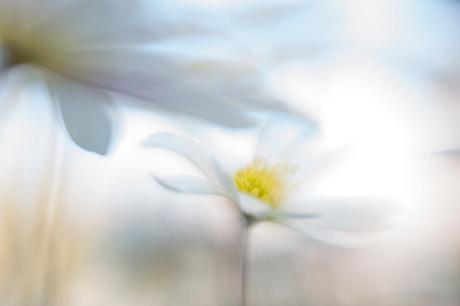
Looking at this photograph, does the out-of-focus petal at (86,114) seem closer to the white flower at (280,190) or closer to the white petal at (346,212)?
the white flower at (280,190)

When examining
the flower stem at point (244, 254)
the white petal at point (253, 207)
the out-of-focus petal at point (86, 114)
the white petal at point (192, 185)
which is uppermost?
the out-of-focus petal at point (86, 114)

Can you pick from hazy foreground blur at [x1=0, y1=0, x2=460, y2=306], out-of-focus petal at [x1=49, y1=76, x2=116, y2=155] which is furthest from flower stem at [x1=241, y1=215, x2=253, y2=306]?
out-of-focus petal at [x1=49, y1=76, x2=116, y2=155]

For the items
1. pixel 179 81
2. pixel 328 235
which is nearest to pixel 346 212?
pixel 328 235

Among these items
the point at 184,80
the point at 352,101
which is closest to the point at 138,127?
the point at 184,80

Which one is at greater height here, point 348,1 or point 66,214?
point 348,1

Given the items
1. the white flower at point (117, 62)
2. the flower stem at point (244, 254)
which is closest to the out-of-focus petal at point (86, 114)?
the white flower at point (117, 62)

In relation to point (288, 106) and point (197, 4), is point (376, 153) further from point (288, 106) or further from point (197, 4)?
point (197, 4)

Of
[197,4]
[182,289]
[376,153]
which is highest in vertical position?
[197,4]

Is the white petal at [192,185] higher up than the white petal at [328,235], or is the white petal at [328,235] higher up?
the white petal at [192,185]
